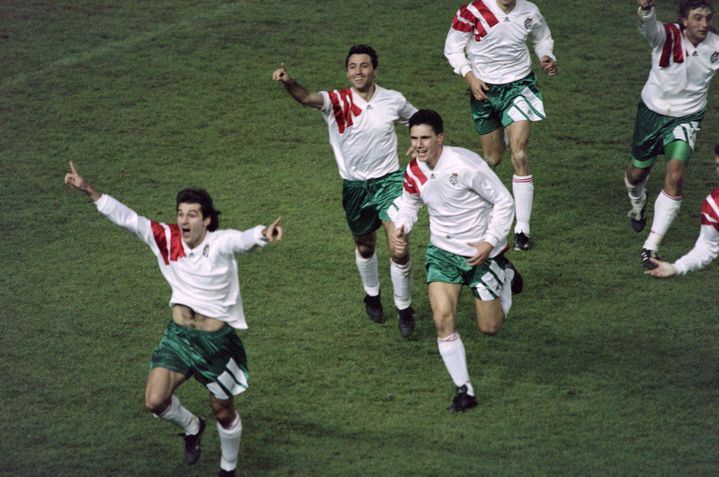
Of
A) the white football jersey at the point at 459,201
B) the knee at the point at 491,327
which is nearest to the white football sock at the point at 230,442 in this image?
the white football jersey at the point at 459,201

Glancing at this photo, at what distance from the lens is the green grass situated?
296 inches

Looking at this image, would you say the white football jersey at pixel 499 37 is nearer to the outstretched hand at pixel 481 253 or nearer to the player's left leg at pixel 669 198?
the player's left leg at pixel 669 198

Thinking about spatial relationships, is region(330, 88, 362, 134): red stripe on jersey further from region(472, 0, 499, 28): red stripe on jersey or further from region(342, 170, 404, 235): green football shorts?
region(472, 0, 499, 28): red stripe on jersey

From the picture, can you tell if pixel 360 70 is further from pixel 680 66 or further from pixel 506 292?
pixel 680 66

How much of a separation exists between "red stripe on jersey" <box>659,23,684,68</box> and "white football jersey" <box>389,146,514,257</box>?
217 centimetres

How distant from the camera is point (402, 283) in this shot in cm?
880

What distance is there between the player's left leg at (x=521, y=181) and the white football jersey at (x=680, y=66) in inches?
43.7

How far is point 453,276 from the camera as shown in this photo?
7996 millimetres

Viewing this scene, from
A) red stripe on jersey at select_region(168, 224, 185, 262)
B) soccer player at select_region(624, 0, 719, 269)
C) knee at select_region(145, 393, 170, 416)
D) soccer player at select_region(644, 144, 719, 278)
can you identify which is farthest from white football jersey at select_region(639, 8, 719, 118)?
knee at select_region(145, 393, 170, 416)

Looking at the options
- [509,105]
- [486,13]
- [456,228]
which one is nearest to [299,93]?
[456,228]

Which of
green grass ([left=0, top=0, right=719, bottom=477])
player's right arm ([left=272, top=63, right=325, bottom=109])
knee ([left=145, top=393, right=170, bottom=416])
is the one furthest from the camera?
player's right arm ([left=272, top=63, right=325, bottom=109])

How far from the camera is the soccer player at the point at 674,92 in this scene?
912 cm

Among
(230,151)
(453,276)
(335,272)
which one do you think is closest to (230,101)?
(230,151)

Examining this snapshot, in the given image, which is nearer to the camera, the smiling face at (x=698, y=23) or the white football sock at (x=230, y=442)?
the white football sock at (x=230, y=442)
